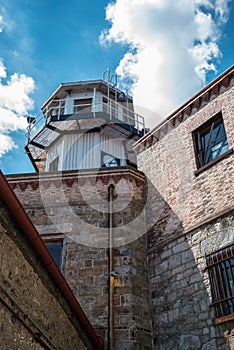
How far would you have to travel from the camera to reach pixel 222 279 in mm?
7891

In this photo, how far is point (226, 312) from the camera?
24.7ft

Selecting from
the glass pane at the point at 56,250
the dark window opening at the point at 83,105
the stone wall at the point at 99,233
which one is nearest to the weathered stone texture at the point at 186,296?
the stone wall at the point at 99,233

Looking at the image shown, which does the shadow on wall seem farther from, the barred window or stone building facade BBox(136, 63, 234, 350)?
the barred window

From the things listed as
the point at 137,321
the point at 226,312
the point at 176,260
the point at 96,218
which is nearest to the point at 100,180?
the point at 96,218

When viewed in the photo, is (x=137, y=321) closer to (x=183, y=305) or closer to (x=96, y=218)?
(x=183, y=305)

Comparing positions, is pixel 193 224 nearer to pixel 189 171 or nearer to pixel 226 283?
pixel 189 171

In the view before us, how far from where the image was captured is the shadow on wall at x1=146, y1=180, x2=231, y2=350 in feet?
25.6

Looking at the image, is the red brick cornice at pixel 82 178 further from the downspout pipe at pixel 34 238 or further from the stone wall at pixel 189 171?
the downspout pipe at pixel 34 238

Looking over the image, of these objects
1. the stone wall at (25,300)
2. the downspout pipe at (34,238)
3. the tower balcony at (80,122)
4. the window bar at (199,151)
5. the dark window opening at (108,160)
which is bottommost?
the stone wall at (25,300)

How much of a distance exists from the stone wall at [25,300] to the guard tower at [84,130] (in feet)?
33.8

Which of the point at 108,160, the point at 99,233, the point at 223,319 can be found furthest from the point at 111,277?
the point at 108,160

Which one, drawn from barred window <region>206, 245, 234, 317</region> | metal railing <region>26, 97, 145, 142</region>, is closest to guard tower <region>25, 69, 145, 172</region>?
metal railing <region>26, 97, 145, 142</region>

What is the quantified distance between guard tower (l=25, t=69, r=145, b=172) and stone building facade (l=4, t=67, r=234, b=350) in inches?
208

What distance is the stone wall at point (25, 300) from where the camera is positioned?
4723 millimetres
